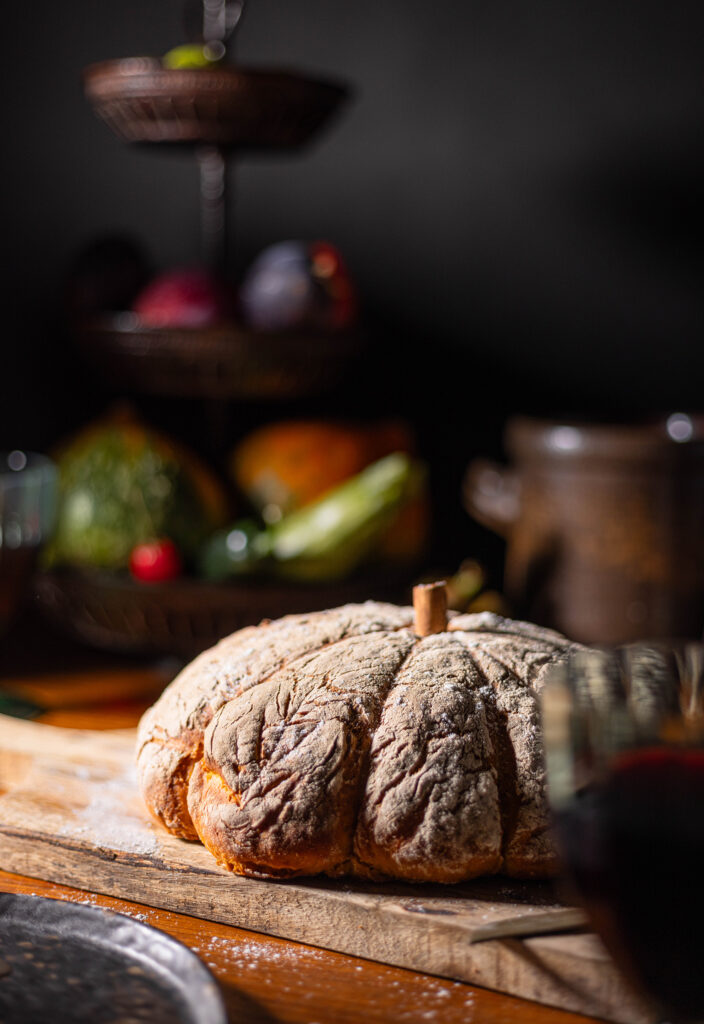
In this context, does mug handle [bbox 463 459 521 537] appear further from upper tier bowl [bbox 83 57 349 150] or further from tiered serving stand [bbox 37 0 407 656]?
upper tier bowl [bbox 83 57 349 150]

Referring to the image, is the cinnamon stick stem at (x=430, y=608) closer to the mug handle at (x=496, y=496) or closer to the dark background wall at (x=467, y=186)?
the mug handle at (x=496, y=496)

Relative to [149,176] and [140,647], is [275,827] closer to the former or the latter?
[140,647]

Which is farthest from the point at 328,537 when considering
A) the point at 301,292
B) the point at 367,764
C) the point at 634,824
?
the point at 634,824

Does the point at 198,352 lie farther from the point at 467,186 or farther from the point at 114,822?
the point at 114,822

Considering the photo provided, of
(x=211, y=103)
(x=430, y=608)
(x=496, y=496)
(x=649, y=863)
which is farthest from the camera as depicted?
(x=496, y=496)

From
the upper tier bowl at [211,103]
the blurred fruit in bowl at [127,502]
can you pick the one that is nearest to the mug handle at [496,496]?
the blurred fruit in bowl at [127,502]

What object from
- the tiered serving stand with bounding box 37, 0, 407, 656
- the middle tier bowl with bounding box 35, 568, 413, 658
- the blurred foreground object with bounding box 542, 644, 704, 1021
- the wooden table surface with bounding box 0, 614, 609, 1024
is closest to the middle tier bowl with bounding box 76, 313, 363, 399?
the tiered serving stand with bounding box 37, 0, 407, 656
